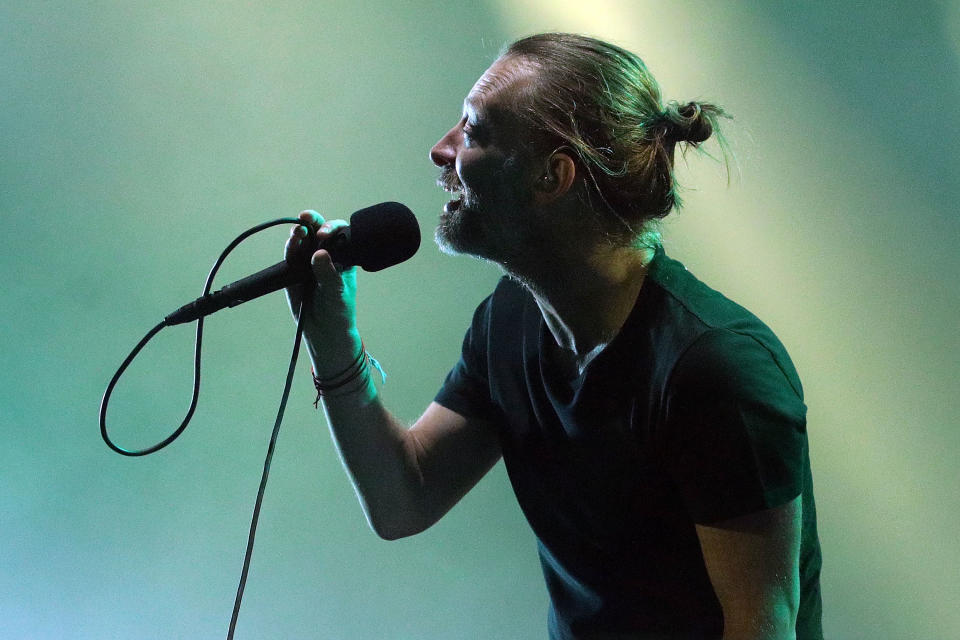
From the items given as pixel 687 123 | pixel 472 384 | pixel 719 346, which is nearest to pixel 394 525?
pixel 472 384

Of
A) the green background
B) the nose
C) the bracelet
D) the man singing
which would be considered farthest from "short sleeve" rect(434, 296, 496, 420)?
the green background

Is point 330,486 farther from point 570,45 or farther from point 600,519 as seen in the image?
point 570,45

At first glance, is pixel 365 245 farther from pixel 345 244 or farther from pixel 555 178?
pixel 555 178

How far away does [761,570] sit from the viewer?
2.88ft

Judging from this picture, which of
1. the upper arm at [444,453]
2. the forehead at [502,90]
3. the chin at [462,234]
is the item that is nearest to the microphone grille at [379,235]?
the chin at [462,234]

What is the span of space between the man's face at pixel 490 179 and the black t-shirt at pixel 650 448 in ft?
0.56

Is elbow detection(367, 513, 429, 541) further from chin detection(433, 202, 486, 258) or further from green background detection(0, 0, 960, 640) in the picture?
green background detection(0, 0, 960, 640)

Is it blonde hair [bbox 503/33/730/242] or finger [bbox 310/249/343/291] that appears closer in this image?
finger [bbox 310/249/343/291]

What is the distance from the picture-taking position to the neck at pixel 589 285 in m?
1.09

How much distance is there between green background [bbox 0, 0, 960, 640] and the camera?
1726 mm

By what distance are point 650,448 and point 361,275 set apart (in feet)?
3.39

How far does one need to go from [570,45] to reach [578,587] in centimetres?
77

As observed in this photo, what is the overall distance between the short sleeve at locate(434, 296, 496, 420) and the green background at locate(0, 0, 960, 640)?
0.60 m

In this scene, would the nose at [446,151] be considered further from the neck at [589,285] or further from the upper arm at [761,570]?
the upper arm at [761,570]
